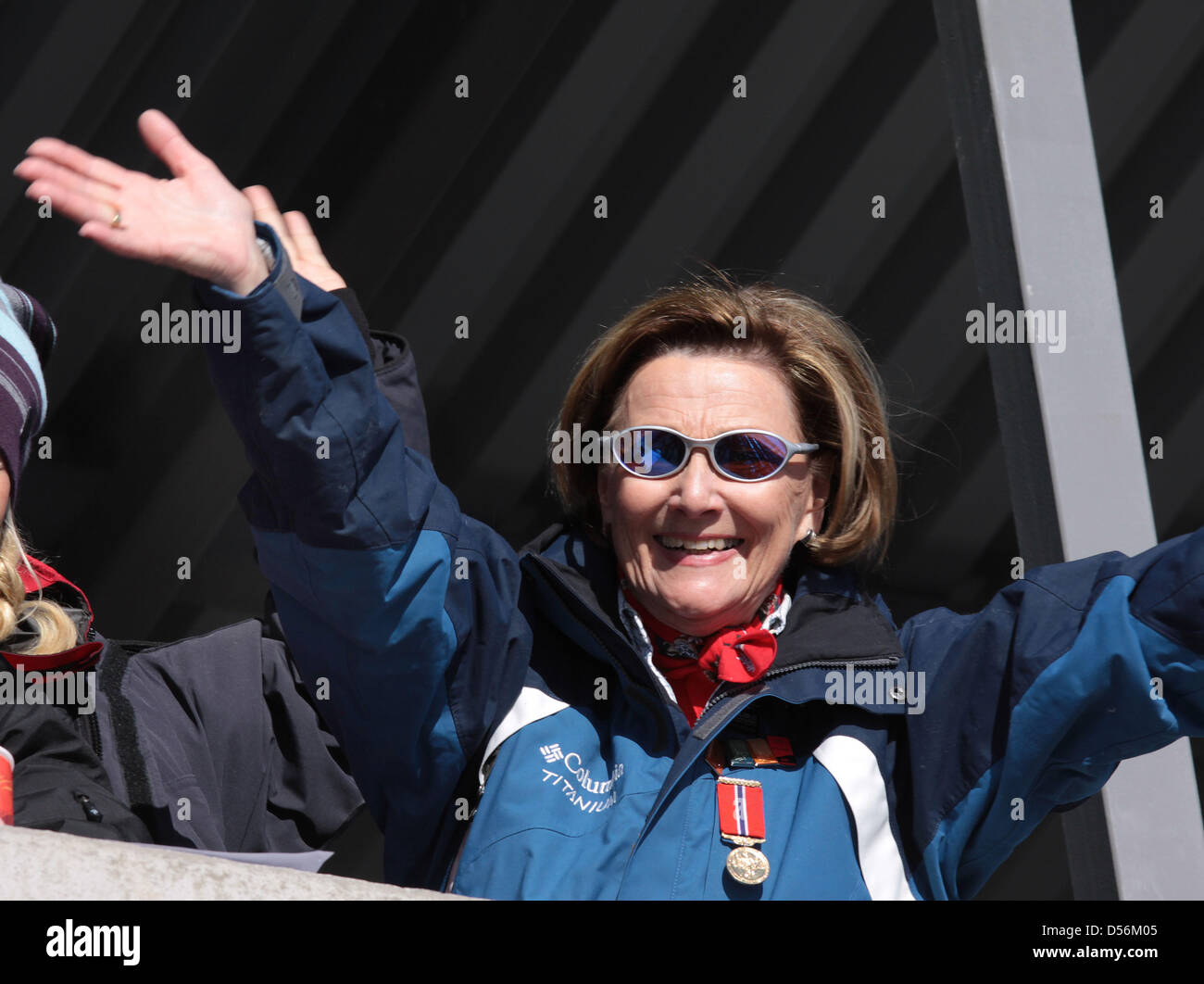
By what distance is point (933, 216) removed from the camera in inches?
114

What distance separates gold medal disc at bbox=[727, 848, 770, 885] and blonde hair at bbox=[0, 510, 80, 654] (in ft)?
3.00

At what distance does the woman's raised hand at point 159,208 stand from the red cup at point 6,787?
591 mm

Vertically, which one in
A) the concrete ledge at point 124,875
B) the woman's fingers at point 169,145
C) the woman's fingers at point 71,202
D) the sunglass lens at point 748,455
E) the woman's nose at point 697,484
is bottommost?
the concrete ledge at point 124,875

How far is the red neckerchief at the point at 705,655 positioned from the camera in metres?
1.86

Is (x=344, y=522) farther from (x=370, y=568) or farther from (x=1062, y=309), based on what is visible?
(x=1062, y=309)

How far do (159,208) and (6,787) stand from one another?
65 centimetres

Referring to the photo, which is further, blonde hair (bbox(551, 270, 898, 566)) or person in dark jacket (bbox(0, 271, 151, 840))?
blonde hair (bbox(551, 270, 898, 566))

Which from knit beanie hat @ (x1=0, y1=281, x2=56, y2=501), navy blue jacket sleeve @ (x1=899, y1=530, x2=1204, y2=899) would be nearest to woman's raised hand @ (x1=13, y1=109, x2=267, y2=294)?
knit beanie hat @ (x1=0, y1=281, x2=56, y2=501)

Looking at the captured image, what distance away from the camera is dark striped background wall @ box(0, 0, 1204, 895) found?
2609 millimetres

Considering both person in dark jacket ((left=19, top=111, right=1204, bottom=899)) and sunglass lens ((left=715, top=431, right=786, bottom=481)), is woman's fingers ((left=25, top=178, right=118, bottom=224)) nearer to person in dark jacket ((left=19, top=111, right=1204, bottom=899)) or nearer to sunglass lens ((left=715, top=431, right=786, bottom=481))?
person in dark jacket ((left=19, top=111, right=1204, bottom=899))

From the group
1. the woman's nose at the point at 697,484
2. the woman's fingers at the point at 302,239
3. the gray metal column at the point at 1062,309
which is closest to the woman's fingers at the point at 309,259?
the woman's fingers at the point at 302,239

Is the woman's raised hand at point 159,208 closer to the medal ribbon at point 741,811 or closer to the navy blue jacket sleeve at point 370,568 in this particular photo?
the navy blue jacket sleeve at point 370,568

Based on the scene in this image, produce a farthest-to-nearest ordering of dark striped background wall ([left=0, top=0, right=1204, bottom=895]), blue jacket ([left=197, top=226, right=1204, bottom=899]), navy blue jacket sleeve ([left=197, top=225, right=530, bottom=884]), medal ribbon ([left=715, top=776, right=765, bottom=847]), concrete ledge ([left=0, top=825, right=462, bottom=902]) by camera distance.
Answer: dark striped background wall ([left=0, top=0, right=1204, bottom=895])
medal ribbon ([left=715, top=776, right=765, bottom=847])
blue jacket ([left=197, top=226, right=1204, bottom=899])
navy blue jacket sleeve ([left=197, top=225, right=530, bottom=884])
concrete ledge ([left=0, top=825, right=462, bottom=902])

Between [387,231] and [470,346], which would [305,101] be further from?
[470,346]
